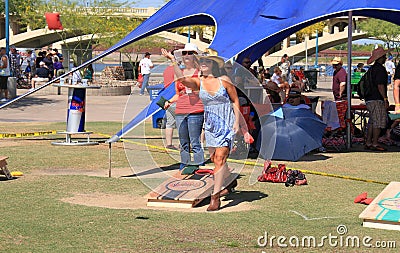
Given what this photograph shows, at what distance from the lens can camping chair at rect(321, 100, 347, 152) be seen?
14.0 meters

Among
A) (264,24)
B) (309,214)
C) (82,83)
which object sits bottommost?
(309,214)

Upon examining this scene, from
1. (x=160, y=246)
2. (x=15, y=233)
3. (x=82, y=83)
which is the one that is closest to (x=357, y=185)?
(x=160, y=246)

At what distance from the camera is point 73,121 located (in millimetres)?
14367

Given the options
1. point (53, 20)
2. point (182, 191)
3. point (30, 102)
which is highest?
point (53, 20)

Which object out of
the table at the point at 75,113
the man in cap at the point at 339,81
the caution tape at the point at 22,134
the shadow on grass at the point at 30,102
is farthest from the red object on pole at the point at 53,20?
the table at the point at 75,113

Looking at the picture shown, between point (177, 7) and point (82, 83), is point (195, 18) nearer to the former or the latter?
point (177, 7)

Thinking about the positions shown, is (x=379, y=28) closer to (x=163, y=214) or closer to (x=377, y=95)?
(x=377, y=95)

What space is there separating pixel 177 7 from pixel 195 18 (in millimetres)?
375

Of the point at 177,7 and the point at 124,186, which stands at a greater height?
the point at 177,7

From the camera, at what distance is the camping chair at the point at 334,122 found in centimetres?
1400

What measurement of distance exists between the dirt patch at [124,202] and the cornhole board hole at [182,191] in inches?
4.0

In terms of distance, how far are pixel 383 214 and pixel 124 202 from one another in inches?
120

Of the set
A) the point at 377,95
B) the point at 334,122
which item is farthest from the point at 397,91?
the point at 334,122

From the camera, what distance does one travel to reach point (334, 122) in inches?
554
